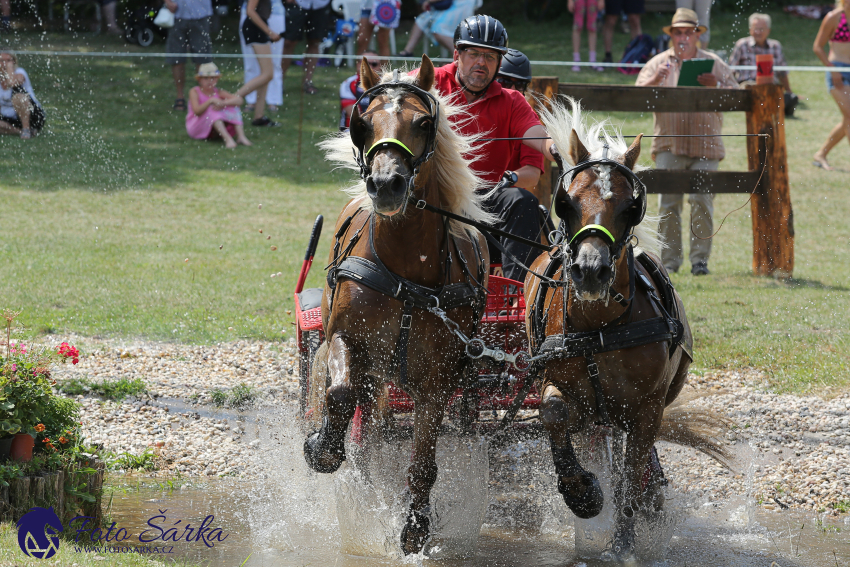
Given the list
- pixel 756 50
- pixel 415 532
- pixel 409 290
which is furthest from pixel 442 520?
pixel 756 50

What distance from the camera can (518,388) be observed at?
4.59 metres

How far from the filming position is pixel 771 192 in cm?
882

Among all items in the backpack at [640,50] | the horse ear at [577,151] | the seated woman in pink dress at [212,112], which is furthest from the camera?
the backpack at [640,50]

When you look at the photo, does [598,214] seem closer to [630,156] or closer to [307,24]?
[630,156]

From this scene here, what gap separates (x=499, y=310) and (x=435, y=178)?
984 millimetres

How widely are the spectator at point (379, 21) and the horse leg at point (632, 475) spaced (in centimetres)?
1123

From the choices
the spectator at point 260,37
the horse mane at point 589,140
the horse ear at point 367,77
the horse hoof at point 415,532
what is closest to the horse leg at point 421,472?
the horse hoof at point 415,532

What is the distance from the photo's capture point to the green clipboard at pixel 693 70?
8.96 m

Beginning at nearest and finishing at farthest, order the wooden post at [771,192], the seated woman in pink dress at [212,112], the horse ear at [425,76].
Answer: the horse ear at [425,76] → the wooden post at [771,192] → the seated woman in pink dress at [212,112]

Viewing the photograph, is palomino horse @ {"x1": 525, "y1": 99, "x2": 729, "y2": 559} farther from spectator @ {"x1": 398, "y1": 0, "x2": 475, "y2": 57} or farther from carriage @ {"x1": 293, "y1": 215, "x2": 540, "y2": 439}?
spectator @ {"x1": 398, "y1": 0, "x2": 475, "y2": 57}

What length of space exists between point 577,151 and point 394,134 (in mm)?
738

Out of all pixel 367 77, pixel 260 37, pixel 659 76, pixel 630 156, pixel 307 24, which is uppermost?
pixel 307 24

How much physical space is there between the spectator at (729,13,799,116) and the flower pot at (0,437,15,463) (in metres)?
9.38

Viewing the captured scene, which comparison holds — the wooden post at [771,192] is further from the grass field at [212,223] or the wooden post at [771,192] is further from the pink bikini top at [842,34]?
the pink bikini top at [842,34]
